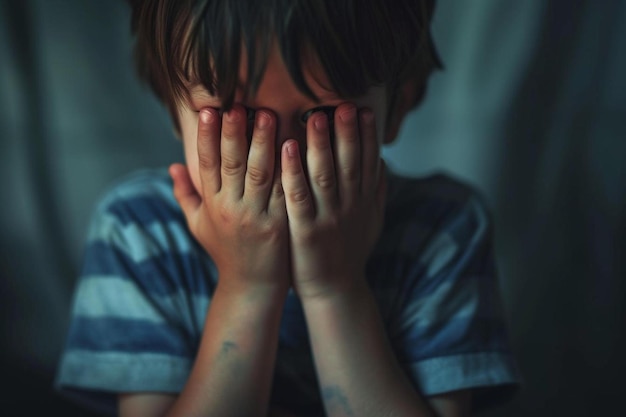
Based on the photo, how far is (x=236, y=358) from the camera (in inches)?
28.8

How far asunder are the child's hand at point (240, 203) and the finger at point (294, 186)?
0.01 metres

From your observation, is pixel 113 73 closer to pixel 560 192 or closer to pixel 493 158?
pixel 493 158

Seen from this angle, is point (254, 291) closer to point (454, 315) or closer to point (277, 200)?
point (277, 200)

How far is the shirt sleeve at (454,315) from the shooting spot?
767mm

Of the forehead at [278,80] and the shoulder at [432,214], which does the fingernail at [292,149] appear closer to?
the forehead at [278,80]

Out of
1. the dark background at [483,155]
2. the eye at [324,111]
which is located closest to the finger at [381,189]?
the eye at [324,111]

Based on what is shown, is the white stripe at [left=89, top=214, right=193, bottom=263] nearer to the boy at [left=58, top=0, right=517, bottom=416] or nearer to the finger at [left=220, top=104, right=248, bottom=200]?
the boy at [left=58, top=0, right=517, bottom=416]

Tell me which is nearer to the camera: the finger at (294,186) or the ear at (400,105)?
the finger at (294,186)

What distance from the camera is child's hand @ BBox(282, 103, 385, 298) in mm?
671

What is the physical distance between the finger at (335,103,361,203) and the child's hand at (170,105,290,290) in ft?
0.20

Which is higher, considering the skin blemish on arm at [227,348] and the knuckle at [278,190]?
the knuckle at [278,190]

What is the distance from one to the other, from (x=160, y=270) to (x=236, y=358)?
149 millimetres

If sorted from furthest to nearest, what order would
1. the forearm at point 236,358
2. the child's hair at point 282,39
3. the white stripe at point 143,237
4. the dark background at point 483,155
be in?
the dark background at point 483,155
the white stripe at point 143,237
the forearm at point 236,358
the child's hair at point 282,39

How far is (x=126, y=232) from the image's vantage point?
0.85m
